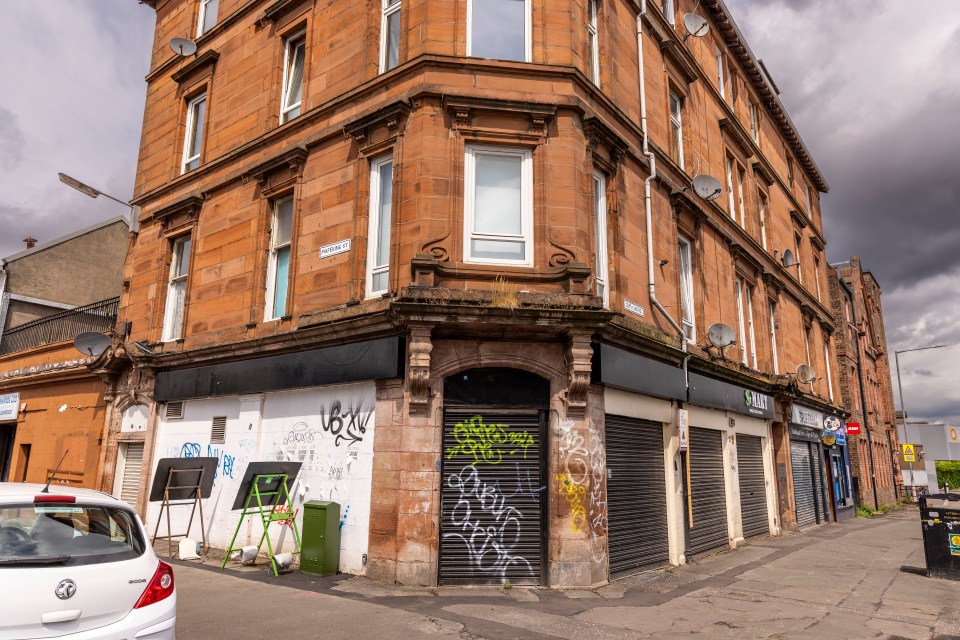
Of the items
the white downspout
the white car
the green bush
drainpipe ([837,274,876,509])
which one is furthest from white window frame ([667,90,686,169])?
the green bush

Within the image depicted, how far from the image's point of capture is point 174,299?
51.7 feet

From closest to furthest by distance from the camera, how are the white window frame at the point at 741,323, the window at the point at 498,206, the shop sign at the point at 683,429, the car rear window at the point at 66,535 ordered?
the car rear window at the point at 66,535 → the window at the point at 498,206 → the shop sign at the point at 683,429 → the white window frame at the point at 741,323

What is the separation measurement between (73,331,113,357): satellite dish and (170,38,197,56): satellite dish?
785cm

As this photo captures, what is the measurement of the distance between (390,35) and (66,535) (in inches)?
422

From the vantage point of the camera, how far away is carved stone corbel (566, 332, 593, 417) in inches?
382

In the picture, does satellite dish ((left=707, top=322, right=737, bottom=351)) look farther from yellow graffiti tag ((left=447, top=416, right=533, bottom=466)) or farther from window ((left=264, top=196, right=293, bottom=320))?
window ((left=264, top=196, right=293, bottom=320))

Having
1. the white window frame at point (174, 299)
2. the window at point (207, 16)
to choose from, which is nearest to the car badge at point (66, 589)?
the white window frame at point (174, 299)

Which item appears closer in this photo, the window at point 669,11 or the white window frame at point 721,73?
the window at point 669,11

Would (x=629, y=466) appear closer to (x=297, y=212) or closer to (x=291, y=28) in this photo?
(x=297, y=212)

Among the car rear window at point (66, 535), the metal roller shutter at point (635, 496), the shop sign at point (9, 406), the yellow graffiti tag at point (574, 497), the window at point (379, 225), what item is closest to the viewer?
the car rear window at point (66, 535)

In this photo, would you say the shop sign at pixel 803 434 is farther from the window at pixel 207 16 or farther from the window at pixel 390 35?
the window at pixel 207 16

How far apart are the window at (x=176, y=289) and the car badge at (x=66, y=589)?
11820mm

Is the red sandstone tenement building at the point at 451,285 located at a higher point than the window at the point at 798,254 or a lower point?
lower

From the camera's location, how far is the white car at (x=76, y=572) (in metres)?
4.04
